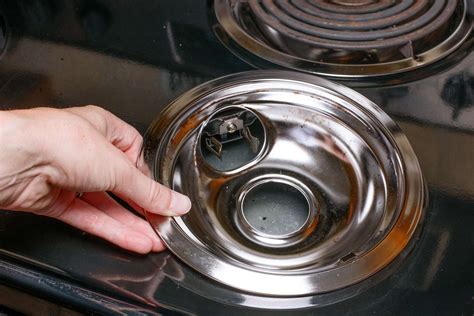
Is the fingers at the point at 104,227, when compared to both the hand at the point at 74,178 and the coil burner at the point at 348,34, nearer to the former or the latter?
the hand at the point at 74,178

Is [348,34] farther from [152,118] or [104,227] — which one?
[104,227]

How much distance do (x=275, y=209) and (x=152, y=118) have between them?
8.0 inches

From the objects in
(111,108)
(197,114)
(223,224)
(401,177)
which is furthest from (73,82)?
(401,177)

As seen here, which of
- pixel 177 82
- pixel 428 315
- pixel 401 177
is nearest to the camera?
pixel 428 315

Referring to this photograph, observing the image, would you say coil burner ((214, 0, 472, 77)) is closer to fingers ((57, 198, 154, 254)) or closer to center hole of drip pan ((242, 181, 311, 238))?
center hole of drip pan ((242, 181, 311, 238))

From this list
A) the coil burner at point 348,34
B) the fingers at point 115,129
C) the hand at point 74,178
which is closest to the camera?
the hand at point 74,178

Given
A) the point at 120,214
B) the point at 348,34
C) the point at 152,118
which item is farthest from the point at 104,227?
the point at 348,34

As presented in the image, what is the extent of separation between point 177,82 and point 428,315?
443mm

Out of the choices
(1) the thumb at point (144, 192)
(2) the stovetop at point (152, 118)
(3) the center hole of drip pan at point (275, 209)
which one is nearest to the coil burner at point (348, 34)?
(2) the stovetop at point (152, 118)

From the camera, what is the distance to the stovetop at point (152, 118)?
534 mm

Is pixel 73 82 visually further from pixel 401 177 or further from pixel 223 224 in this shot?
pixel 401 177

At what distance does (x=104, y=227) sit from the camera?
58 cm

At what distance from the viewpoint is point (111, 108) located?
28.5 inches

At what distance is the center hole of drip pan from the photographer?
2.17 ft
